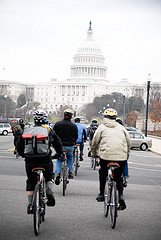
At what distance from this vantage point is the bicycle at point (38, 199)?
7285 mm

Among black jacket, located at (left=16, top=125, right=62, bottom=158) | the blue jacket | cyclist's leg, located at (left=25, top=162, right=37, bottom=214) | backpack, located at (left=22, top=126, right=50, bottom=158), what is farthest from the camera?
the blue jacket

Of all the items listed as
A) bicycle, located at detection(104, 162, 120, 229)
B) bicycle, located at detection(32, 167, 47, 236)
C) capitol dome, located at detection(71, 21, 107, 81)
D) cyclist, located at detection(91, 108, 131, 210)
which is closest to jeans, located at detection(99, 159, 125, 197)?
cyclist, located at detection(91, 108, 131, 210)

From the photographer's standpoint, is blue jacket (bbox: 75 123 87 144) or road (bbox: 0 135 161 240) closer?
road (bbox: 0 135 161 240)

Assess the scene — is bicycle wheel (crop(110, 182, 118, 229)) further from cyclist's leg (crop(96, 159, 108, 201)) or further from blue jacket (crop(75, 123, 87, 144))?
blue jacket (crop(75, 123, 87, 144))

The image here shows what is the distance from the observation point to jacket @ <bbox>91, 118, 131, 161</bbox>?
344 inches

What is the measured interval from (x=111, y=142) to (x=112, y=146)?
0.07m

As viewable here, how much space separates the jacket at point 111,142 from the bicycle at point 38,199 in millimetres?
1258

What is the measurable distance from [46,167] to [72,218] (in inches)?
47.6

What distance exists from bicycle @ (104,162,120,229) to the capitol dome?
577 feet

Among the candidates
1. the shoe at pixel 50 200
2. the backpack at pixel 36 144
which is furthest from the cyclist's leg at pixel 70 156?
the backpack at pixel 36 144

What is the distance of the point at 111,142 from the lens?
8.76 m

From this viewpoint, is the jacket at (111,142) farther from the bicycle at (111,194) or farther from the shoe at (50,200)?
the shoe at (50,200)

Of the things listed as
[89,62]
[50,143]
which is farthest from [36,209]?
[89,62]

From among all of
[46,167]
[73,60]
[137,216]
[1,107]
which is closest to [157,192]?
[137,216]
